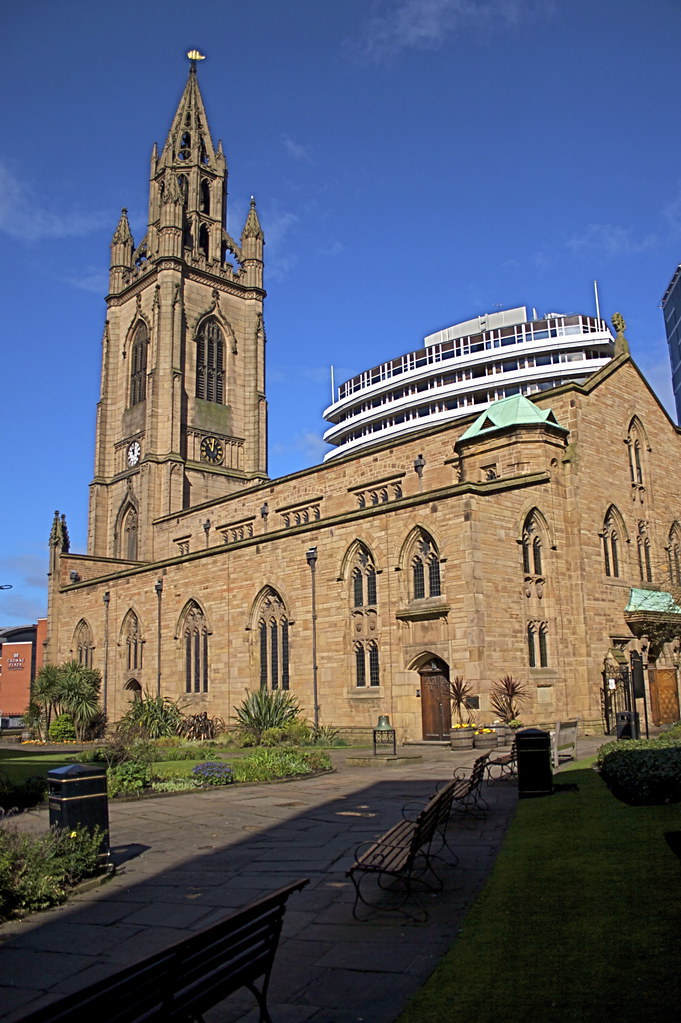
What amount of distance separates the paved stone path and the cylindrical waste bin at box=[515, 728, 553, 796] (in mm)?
526

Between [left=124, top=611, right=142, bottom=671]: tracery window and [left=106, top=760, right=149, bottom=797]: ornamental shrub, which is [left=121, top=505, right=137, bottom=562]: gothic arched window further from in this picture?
[left=106, top=760, right=149, bottom=797]: ornamental shrub

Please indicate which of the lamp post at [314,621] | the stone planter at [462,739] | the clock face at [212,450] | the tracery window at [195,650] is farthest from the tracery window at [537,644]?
the clock face at [212,450]

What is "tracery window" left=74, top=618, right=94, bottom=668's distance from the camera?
167 feet

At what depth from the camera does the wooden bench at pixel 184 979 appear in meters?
3.85

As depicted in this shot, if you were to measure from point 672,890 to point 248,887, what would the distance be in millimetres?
4435

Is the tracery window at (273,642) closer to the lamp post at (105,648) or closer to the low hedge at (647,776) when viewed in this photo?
the lamp post at (105,648)

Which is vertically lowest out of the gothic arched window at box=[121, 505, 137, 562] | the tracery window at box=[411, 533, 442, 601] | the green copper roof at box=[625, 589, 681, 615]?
the green copper roof at box=[625, 589, 681, 615]

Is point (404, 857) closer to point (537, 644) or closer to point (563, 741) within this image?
point (563, 741)

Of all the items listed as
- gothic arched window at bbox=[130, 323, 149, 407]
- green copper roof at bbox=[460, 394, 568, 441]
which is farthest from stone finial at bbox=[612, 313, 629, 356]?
gothic arched window at bbox=[130, 323, 149, 407]

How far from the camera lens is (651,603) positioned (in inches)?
1347

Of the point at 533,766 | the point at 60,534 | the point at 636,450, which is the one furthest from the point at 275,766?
the point at 60,534

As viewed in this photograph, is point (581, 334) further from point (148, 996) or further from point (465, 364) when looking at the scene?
point (148, 996)

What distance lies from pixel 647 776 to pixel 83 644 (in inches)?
1729

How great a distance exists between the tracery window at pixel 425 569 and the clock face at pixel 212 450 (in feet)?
110
